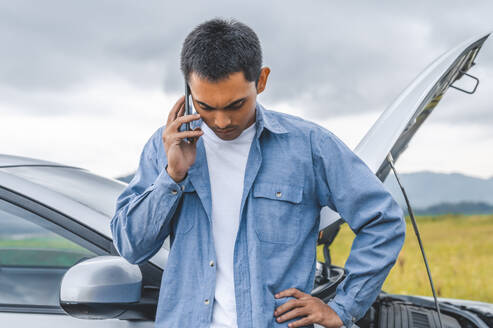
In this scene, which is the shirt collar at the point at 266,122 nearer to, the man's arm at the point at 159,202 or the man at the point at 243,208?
the man at the point at 243,208

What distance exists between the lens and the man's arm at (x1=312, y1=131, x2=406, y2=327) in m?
1.57

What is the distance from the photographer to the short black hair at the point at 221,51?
4.93ft

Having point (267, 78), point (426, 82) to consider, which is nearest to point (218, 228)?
point (267, 78)

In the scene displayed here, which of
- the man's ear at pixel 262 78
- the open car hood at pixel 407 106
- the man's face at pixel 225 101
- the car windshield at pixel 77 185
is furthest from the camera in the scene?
the car windshield at pixel 77 185

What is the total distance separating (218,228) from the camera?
1.57 metres

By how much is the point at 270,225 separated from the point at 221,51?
0.51 metres

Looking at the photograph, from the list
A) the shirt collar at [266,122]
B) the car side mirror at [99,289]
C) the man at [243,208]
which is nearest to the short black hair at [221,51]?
the man at [243,208]

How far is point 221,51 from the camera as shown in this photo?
1526 millimetres

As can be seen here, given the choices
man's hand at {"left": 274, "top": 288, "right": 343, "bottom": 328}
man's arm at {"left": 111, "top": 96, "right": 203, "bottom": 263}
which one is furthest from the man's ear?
man's hand at {"left": 274, "top": 288, "right": 343, "bottom": 328}

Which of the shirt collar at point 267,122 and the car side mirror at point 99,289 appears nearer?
the car side mirror at point 99,289

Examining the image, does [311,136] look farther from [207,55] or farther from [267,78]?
[207,55]

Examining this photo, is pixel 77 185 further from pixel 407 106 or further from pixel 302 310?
pixel 407 106

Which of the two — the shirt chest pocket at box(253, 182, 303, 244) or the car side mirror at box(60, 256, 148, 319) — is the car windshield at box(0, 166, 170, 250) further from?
the shirt chest pocket at box(253, 182, 303, 244)

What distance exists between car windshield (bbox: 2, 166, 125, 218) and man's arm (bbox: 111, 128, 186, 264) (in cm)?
27
